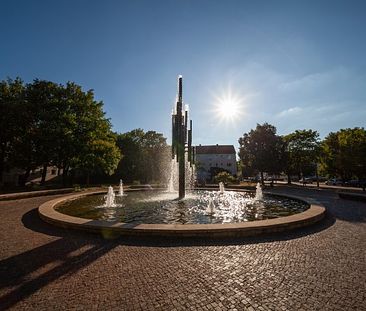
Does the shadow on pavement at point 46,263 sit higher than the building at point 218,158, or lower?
lower

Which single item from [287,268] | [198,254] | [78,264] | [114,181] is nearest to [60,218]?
[78,264]

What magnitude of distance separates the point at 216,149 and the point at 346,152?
5326 cm

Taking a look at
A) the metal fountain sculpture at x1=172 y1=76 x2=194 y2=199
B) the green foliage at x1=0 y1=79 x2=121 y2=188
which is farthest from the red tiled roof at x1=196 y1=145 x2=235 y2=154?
the metal fountain sculpture at x1=172 y1=76 x2=194 y2=199

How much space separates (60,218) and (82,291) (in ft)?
20.7

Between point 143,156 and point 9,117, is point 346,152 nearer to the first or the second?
point 143,156

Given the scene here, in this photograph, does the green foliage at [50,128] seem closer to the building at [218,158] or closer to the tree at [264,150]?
the tree at [264,150]

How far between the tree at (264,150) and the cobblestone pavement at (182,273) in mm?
38108

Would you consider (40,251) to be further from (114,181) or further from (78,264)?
(114,181)

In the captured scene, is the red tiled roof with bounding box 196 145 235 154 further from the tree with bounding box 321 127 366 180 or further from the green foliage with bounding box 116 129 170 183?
the tree with bounding box 321 127 366 180

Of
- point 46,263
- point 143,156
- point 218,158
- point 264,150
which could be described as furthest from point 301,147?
point 46,263

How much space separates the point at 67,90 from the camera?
34062mm

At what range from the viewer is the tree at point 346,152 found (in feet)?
131

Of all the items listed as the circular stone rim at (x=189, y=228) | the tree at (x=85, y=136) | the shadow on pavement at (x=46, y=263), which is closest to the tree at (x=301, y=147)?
the tree at (x=85, y=136)

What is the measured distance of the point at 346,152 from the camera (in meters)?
41.1
